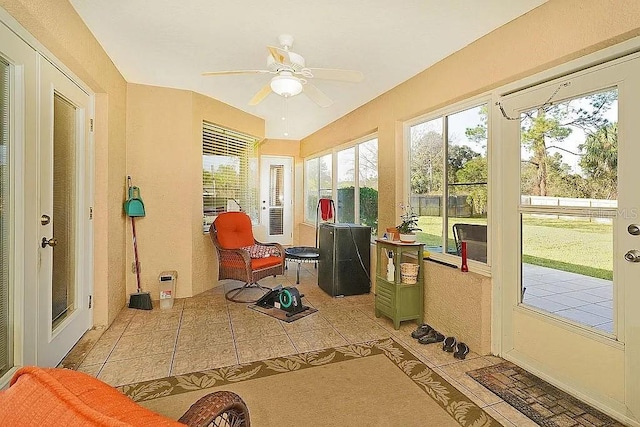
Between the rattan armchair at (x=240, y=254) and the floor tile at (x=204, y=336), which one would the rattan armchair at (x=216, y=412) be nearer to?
the floor tile at (x=204, y=336)

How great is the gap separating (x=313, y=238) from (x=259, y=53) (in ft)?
12.4

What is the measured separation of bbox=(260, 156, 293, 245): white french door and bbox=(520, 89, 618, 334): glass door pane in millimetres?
4952

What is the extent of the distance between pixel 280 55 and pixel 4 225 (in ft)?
6.00

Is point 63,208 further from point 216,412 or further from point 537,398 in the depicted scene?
point 537,398

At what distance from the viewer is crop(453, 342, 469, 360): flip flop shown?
256 cm

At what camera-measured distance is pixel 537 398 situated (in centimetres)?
207

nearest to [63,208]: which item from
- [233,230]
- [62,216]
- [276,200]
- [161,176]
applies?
[62,216]

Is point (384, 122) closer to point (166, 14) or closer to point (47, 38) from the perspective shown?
point (166, 14)

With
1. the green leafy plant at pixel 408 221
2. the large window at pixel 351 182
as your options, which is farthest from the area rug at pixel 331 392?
the large window at pixel 351 182

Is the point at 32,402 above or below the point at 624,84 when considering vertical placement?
below

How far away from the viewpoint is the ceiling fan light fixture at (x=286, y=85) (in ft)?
7.83

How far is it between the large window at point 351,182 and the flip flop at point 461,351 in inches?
76.0

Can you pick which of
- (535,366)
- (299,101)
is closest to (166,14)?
(299,101)

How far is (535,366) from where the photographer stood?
7.66 feet
